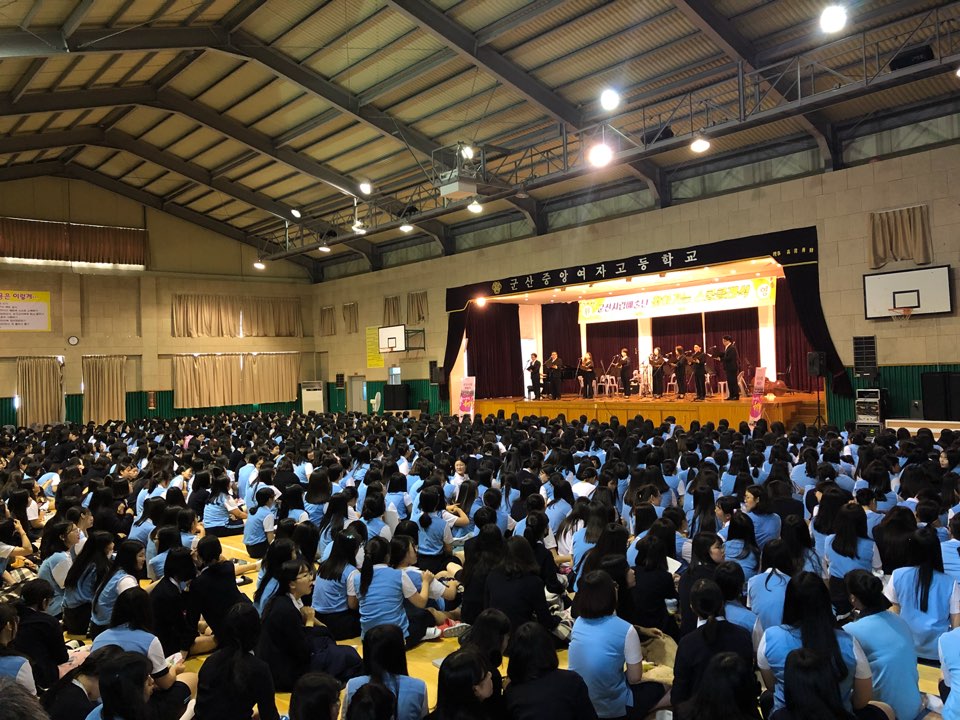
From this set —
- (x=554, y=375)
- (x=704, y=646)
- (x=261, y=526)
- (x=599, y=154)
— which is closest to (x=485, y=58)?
(x=599, y=154)

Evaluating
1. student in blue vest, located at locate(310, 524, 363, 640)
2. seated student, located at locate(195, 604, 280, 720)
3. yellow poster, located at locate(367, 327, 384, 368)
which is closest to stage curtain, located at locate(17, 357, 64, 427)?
yellow poster, located at locate(367, 327, 384, 368)

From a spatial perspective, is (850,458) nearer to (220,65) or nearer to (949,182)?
(949,182)

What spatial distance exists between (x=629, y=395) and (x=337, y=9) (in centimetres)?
1055

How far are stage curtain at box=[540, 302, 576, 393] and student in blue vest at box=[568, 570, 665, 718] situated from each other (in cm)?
1783

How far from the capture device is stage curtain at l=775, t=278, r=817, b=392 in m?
16.5

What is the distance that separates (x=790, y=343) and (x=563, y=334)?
6.52 metres

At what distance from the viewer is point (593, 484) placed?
6602 millimetres

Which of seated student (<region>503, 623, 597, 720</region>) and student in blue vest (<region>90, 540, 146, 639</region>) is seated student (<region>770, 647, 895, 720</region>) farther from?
student in blue vest (<region>90, 540, 146, 639</region>)

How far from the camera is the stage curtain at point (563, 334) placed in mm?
21172

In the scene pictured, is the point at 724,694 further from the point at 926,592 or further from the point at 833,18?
the point at 833,18

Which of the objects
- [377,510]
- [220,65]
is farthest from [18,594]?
[220,65]

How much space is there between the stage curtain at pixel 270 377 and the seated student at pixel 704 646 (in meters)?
22.7

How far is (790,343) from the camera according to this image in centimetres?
1680

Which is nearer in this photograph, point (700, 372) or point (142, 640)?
point (142, 640)
